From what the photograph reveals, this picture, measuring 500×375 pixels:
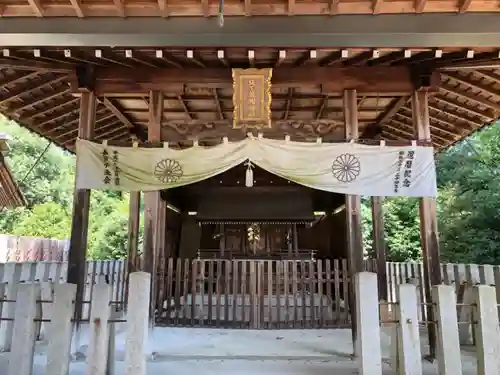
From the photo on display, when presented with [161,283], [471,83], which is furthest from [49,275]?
[471,83]

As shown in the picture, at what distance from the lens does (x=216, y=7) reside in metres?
5.47

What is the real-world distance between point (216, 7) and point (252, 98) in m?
1.70

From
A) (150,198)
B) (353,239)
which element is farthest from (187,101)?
(353,239)

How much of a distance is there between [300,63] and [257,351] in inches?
197

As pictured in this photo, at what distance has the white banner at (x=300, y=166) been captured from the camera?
6.62 meters

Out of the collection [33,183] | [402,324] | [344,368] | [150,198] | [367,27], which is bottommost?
[344,368]

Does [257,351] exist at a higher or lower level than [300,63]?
lower

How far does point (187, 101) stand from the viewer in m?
8.59

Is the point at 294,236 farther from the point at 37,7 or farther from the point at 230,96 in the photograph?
the point at 37,7

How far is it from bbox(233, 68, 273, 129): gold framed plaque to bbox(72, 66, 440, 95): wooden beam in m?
0.40

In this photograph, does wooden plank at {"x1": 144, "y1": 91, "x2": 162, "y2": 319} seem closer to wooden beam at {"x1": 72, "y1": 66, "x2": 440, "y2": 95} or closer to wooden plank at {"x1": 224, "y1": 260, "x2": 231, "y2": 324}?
wooden beam at {"x1": 72, "y1": 66, "x2": 440, "y2": 95}

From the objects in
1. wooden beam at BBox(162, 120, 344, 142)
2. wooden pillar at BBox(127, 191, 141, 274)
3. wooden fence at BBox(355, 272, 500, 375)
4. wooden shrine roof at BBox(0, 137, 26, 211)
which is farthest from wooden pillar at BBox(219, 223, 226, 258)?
wooden fence at BBox(355, 272, 500, 375)

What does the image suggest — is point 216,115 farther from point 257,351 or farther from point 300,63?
point 257,351

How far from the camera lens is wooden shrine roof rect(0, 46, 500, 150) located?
6.59 meters
